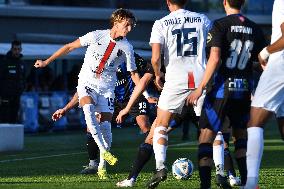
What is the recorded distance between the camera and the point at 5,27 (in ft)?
133

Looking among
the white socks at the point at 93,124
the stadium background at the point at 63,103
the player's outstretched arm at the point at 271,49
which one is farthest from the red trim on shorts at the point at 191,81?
the white socks at the point at 93,124

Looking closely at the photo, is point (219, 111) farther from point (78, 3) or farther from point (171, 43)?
point (78, 3)

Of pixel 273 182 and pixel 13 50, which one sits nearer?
pixel 273 182

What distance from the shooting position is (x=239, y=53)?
38.6 ft

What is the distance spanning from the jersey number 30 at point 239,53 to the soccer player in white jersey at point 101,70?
3208 millimetres

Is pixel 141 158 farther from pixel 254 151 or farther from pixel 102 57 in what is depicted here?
pixel 102 57

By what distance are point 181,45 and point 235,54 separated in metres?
0.86

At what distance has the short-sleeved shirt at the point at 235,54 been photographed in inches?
458

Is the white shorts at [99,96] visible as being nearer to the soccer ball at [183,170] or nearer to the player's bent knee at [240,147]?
the soccer ball at [183,170]

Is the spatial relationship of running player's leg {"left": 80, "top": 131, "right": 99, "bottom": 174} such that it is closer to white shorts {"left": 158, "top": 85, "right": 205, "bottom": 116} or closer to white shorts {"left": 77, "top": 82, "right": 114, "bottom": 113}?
white shorts {"left": 77, "top": 82, "right": 114, "bottom": 113}

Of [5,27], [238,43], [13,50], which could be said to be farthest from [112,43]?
[5,27]

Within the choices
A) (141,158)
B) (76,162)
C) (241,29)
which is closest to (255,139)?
(241,29)

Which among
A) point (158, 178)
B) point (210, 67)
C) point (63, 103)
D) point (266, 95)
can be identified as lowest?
point (63, 103)

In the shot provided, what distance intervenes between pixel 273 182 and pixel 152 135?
173 cm
